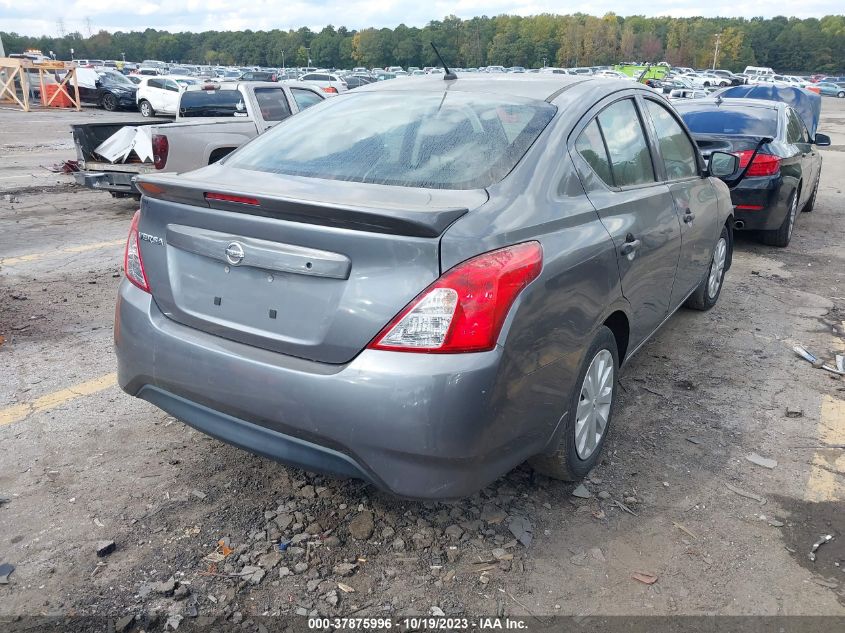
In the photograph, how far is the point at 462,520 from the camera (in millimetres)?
2871

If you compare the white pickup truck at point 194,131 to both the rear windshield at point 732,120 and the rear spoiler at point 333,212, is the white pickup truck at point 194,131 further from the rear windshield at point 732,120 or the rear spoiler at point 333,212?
the rear spoiler at point 333,212

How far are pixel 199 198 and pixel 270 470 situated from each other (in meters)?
1.29

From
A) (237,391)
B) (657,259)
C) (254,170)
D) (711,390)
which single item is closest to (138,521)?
(237,391)

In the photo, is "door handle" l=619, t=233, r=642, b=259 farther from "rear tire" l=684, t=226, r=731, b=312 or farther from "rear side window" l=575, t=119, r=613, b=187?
"rear tire" l=684, t=226, r=731, b=312

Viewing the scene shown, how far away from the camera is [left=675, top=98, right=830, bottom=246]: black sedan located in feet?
23.8

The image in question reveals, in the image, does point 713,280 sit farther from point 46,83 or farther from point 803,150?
point 46,83

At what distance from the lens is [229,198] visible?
2.49 metres

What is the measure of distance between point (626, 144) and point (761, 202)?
15.2 ft

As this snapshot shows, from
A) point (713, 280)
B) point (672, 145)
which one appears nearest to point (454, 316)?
point (672, 145)

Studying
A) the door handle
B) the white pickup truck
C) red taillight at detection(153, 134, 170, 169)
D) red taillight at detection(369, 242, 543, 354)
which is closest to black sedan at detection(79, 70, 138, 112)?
the white pickup truck

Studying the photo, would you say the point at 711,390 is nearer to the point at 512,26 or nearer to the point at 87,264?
the point at 87,264

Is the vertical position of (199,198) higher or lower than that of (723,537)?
higher

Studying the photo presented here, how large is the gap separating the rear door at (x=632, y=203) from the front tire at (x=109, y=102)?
32339 mm

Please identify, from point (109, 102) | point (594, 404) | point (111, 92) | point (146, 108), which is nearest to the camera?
point (594, 404)
